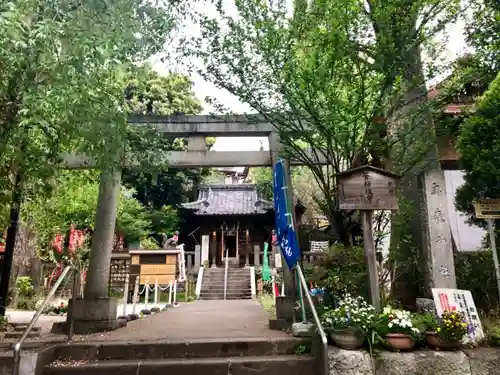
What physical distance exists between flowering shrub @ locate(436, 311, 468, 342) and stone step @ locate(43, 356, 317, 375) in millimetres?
1674

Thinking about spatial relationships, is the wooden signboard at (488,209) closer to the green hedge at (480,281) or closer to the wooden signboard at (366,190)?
the green hedge at (480,281)

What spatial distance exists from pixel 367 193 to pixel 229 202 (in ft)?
73.5

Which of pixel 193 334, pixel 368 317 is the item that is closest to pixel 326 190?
pixel 368 317

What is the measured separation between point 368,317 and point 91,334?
185 inches

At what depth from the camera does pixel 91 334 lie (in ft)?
20.9

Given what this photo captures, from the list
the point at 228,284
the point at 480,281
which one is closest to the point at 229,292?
the point at 228,284

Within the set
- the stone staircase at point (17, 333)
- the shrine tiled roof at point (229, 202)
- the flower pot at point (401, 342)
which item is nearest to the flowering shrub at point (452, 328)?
the flower pot at point (401, 342)

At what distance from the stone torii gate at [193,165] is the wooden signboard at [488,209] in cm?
80

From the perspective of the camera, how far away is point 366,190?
17.9ft

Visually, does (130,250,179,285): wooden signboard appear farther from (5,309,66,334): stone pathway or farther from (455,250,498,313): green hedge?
(455,250,498,313): green hedge

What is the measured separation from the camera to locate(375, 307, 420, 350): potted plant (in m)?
4.59

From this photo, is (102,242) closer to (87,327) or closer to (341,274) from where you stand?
(87,327)

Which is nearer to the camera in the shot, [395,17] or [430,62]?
[395,17]

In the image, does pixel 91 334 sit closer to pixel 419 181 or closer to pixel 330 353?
pixel 330 353
